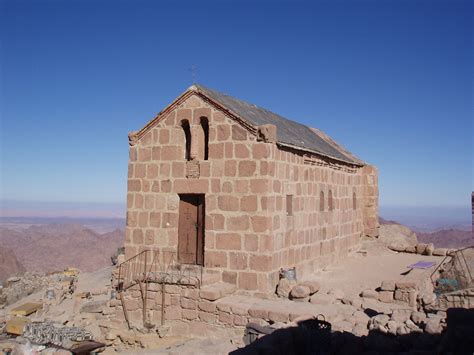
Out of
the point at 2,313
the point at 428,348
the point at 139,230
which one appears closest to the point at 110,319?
the point at 139,230

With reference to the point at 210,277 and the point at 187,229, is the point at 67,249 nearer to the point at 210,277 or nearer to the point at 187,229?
the point at 187,229

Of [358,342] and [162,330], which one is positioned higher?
[358,342]

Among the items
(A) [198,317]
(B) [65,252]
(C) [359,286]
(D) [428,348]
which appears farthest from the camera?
(B) [65,252]

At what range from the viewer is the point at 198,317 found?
11078 millimetres

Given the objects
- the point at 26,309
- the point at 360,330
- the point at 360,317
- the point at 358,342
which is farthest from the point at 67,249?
the point at 358,342

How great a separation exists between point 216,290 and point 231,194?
2.72 m

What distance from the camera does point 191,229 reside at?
514 inches

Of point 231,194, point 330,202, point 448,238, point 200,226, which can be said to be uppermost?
point 231,194

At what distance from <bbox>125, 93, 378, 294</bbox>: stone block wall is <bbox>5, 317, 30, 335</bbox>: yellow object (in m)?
3.82

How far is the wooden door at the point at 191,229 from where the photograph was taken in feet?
42.3

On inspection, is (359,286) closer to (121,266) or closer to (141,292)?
(141,292)

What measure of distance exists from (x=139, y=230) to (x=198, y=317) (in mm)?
3889

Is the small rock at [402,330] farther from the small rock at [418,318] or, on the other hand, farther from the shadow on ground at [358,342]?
the small rock at [418,318]

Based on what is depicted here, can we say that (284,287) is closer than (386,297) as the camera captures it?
No
